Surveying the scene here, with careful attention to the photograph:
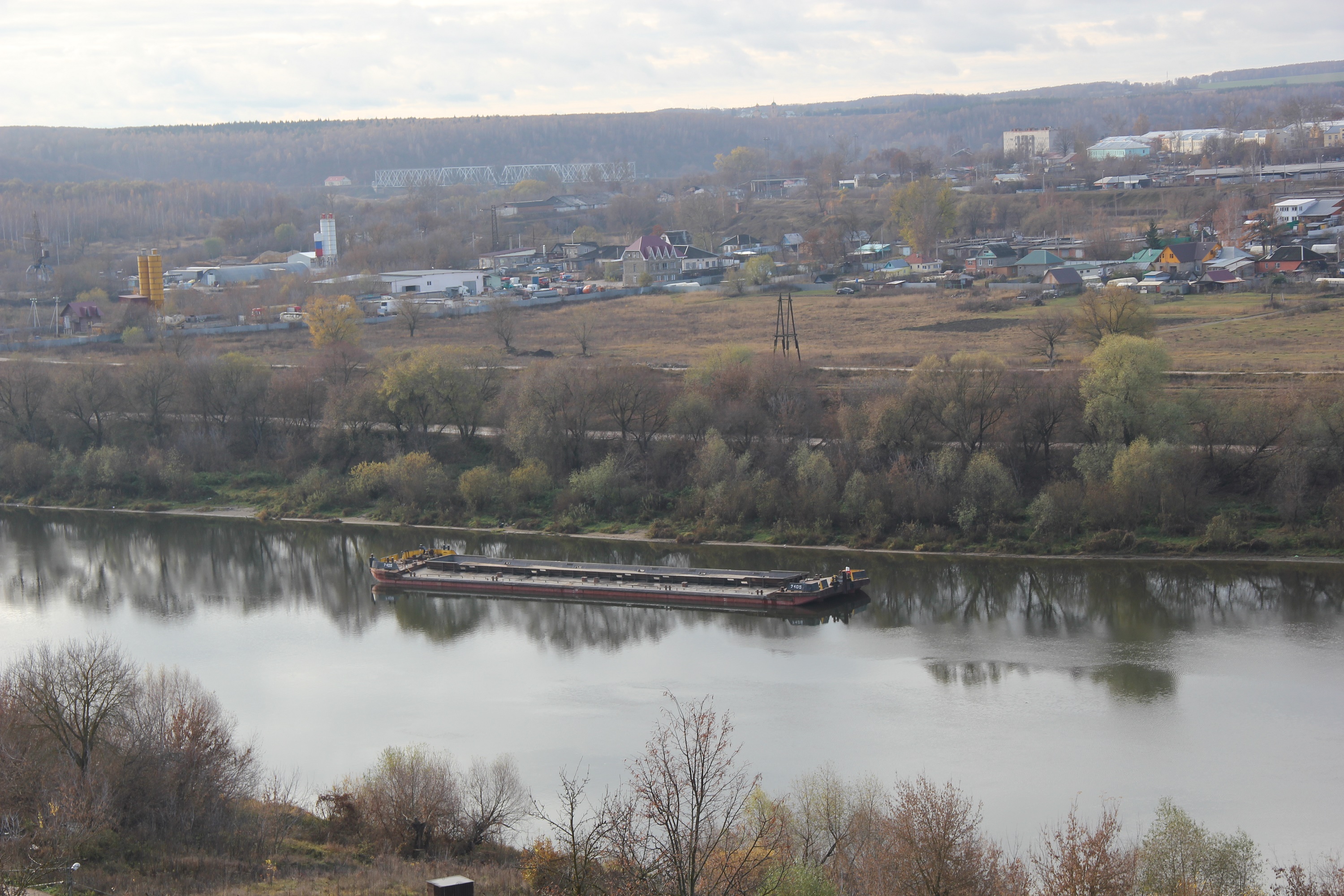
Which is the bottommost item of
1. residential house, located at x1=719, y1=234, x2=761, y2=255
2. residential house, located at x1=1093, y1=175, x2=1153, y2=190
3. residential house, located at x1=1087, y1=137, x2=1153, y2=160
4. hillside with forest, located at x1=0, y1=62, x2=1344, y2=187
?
residential house, located at x1=719, y1=234, x2=761, y2=255

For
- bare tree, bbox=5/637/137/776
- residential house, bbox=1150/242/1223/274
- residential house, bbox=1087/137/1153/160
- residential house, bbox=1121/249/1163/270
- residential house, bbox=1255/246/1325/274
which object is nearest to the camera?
bare tree, bbox=5/637/137/776

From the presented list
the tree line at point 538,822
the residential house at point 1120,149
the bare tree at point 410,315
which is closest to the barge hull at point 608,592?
the tree line at point 538,822

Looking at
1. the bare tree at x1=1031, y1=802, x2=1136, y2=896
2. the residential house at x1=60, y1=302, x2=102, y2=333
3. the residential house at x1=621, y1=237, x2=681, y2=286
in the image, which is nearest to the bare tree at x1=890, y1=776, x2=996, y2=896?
the bare tree at x1=1031, y1=802, x2=1136, y2=896

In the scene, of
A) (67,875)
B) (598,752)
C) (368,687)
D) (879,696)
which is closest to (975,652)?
(879,696)

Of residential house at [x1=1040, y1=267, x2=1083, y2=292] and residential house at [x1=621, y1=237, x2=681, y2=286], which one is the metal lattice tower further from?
residential house at [x1=1040, y1=267, x2=1083, y2=292]

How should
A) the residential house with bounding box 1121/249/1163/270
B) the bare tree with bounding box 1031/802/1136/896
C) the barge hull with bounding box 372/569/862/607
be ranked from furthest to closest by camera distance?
the residential house with bounding box 1121/249/1163/270, the barge hull with bounding box 372/569/862/607, the bare tree with bounding box 1031/802/1136/896

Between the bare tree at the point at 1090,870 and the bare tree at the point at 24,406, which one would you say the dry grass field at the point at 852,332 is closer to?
the bare tree at the point at 24,406
